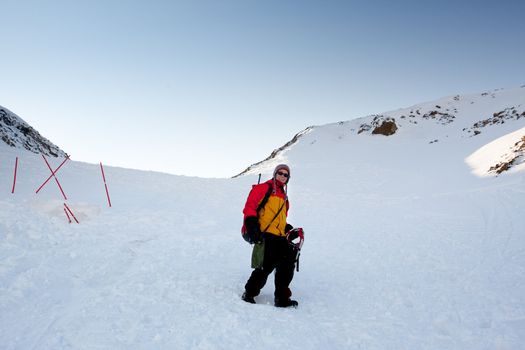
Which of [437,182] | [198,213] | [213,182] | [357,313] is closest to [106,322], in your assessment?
[357,313]

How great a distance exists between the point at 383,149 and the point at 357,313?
32.5 m

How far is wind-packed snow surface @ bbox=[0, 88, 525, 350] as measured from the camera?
388 centimetres

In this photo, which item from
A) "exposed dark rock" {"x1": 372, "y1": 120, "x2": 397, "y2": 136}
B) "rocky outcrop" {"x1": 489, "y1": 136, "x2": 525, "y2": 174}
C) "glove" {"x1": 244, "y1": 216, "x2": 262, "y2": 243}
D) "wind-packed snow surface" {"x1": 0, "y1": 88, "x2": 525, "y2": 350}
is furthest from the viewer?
"exposed dark rock" {"x1": 372, "y1": 120, "x2": 397, "y2": 136}

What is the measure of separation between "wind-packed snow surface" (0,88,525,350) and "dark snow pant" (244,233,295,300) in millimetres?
284

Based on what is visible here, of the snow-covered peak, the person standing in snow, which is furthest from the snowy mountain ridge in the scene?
the person standing in snow

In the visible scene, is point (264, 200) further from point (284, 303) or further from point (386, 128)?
point (386, 128)

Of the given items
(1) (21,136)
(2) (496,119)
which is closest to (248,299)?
(1) (21,136)

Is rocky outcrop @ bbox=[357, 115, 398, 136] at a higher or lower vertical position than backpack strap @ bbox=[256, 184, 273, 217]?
higher

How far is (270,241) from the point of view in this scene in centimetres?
500

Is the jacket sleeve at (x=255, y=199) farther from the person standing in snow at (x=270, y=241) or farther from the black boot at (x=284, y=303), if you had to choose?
the black boot at (x=284, y=303)

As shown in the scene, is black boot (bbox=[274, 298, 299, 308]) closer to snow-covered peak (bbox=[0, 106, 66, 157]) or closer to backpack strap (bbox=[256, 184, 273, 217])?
backpack strap (bbox=[256, 184, 273, 217])

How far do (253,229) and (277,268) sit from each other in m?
0.76

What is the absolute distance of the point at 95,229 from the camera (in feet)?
26.7

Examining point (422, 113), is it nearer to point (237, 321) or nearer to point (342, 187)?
point (342, 187)
